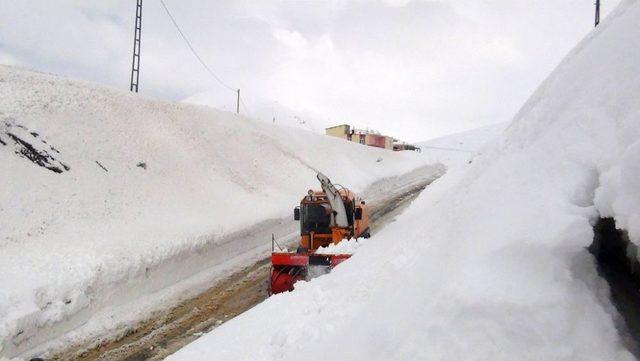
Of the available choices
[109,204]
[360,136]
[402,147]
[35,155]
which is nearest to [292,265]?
[109,204]

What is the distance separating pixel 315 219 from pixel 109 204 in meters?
8.21

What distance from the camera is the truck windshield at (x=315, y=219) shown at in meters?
12.5

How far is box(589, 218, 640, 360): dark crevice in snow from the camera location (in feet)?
9.53

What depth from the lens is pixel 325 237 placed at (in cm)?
1238

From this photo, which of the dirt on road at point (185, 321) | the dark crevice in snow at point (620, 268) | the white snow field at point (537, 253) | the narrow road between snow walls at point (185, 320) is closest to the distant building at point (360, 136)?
the narrow road between snow walls at point (185, 320)

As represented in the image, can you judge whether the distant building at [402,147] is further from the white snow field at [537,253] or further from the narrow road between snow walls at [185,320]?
the white snow field at [537,253]

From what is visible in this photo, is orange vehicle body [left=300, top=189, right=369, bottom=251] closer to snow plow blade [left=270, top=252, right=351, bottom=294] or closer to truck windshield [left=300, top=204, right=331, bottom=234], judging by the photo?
truck windshield [left=300, top=204, right=331, bottom=234]

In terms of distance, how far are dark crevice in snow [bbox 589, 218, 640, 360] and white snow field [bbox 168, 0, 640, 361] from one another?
6.2 inches

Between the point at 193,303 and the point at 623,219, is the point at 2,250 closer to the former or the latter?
the point at 193,303

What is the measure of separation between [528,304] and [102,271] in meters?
11.6

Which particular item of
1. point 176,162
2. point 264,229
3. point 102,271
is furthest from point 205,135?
point 102,271

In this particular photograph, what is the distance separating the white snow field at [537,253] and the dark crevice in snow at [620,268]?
16cm

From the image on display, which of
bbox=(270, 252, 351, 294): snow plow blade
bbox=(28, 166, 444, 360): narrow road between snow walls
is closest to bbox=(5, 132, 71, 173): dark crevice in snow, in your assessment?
bbox=(28, 166, 444, 360): narrow road between snow walls

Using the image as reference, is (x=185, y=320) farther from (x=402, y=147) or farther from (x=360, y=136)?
(x=402, y=147)
